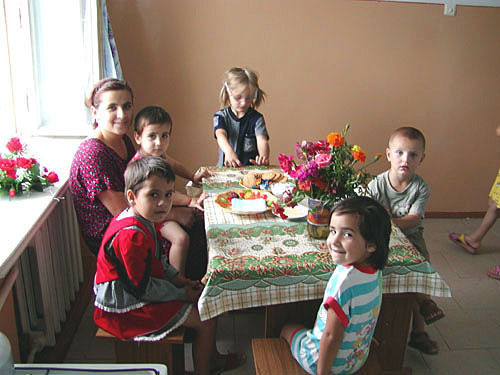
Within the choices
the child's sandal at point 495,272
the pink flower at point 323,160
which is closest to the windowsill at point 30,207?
the pink flower at point 323,160

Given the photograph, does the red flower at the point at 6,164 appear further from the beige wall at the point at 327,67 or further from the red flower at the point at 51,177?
the beige wall at the point at 327,67

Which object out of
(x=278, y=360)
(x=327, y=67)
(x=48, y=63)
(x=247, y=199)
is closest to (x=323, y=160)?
(x=247, y=199)

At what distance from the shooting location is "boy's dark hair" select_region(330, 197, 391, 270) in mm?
1450

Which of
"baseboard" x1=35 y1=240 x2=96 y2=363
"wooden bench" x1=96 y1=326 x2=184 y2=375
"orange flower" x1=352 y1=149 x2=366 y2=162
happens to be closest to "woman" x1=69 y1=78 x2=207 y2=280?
"baseboard" x1=35 y1=240 x2=96 y2=363

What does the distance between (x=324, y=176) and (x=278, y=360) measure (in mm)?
671

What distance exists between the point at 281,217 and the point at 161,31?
205 centimetres

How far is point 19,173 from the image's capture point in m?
2.09

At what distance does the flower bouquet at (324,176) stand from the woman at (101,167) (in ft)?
2.81

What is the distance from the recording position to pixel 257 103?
299 cm

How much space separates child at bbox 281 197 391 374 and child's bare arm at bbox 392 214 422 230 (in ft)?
2.22

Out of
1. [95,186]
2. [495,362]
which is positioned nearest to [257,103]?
[95,186]

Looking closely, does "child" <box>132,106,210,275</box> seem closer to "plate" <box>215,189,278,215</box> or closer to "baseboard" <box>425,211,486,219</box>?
"plate" <box>215,189,278,215</box>

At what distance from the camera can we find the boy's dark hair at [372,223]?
1.45 metres

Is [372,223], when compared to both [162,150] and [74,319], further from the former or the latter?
[74,319]
